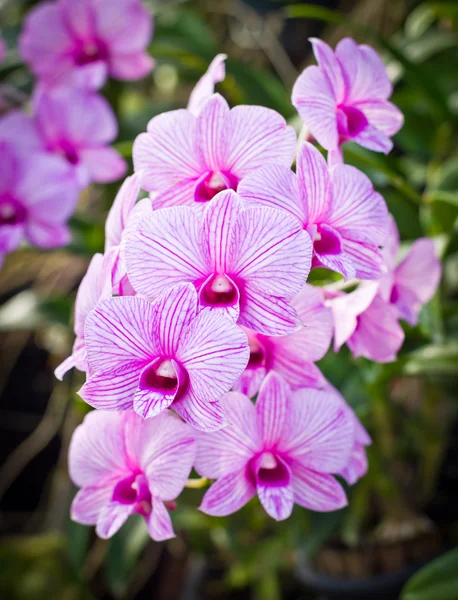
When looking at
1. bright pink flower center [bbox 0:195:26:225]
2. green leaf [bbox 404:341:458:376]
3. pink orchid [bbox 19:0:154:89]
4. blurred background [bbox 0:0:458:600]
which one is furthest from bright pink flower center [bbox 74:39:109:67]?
green leaf [bbox 404:341:458:376]

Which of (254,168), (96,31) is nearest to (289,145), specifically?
(254,168)

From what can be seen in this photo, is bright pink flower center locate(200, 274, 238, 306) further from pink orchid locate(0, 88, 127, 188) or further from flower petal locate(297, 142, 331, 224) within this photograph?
pink orchid locate(0, 88, 127, 188)

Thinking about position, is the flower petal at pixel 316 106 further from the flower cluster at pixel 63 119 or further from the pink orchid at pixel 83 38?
the pink orchid at pixel 83 38

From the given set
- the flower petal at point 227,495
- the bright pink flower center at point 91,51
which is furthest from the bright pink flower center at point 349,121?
the bright pink flower center at point 91,51

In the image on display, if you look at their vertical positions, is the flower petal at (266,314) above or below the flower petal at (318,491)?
above

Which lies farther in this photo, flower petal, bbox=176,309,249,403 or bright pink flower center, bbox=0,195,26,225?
bright pink flower center, bbox=0,195,26,225

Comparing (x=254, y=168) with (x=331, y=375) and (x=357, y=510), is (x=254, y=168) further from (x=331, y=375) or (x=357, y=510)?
(x=357, y=510)
